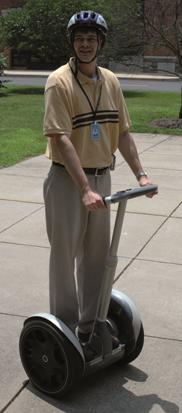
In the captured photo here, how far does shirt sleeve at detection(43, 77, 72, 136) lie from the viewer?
311 centimetres

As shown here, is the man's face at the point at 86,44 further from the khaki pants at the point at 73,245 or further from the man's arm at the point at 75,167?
the khaki pants at the point at 73,245

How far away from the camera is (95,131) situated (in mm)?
3223

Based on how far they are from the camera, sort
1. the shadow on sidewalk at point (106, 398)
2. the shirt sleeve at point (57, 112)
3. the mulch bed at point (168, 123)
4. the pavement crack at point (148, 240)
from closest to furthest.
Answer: the shirt sleeve at point (57, 112) < the shadow on sidewalk at point (106, 398) < the pavement crack at point (148, 240) < the mulch bed at point (168, 123)

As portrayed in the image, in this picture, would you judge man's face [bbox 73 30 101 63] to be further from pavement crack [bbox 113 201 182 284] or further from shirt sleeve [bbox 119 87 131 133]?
pavement crack [bbox 113 201 182 284]

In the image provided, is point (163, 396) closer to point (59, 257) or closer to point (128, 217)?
point (59, 257)

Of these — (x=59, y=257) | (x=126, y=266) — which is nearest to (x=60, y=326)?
(x=59, y=257)

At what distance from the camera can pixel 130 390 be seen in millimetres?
3510

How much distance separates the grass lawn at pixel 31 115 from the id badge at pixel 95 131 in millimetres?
6815

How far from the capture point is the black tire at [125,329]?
3584mm

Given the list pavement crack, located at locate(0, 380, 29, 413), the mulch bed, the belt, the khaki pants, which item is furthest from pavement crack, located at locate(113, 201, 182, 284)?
the mulch bed

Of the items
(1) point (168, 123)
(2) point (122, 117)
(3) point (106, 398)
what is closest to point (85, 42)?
(2) point (122, 117)

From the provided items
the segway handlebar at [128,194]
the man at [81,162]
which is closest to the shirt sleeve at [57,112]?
the man at [81,162]

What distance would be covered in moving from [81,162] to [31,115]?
45.2 ft

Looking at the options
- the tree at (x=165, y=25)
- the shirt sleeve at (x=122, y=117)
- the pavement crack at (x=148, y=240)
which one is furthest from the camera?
the tree at (x=165, y=25)
